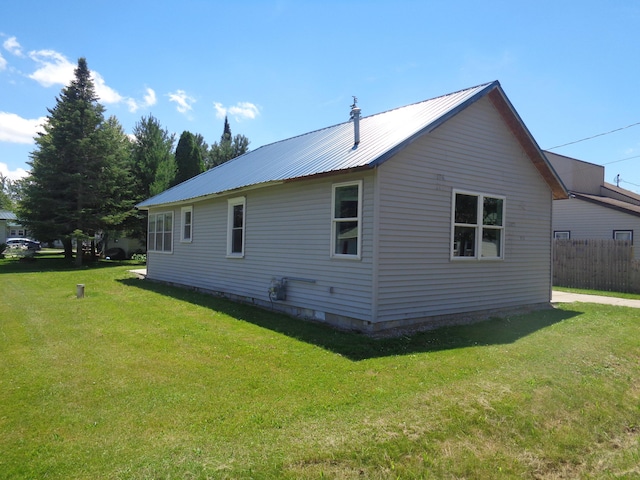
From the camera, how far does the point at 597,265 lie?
16.4 m

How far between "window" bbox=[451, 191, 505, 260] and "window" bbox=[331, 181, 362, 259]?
7.36ft

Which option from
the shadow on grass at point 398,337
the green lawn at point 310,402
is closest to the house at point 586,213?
the shadow on grass at point 398,337

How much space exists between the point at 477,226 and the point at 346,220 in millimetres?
3233

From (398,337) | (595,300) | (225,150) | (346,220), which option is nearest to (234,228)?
(346,220)

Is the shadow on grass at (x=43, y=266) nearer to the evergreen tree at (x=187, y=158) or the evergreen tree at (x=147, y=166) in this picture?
the evergreen tree at (x=147, y=166)

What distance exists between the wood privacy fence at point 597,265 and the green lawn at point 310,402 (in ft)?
29.4

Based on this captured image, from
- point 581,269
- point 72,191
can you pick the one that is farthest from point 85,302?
point 581,269

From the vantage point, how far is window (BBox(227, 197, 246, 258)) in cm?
1186

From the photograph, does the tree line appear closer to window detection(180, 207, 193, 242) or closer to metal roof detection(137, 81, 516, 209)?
window detection(180, 207, 193, 242)

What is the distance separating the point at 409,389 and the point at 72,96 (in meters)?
26.4

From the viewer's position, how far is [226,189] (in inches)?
450

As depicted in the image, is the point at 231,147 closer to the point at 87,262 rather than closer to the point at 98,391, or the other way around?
the point at 87,262

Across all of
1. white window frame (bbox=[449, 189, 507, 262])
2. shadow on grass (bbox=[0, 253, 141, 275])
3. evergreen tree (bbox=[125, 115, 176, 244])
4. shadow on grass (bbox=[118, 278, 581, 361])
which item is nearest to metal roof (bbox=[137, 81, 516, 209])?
white window frame (bbox=[449, 189, 507, 262])

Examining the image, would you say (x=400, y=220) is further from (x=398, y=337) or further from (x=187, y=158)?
(x=187, y=158)
